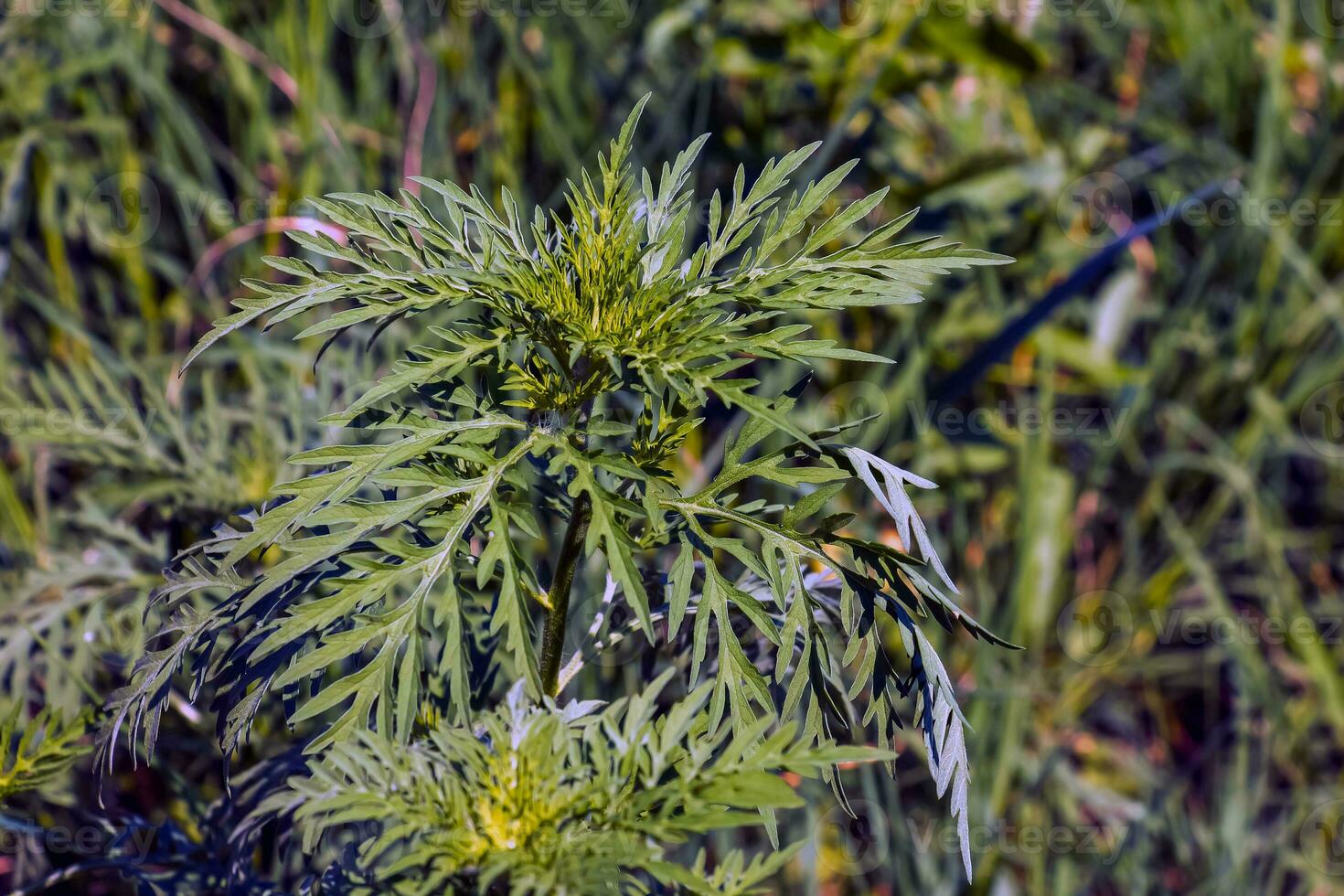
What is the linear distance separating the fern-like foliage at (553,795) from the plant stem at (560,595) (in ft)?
0.26

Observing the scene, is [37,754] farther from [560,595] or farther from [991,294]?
[991,294]

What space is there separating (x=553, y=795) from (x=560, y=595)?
0.54 ft

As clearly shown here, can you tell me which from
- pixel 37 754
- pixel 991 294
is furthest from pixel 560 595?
pixel 991 294

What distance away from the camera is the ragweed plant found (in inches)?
30.0

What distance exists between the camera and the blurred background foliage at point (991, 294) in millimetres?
1951

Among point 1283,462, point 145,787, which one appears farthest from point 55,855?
point 1283,462

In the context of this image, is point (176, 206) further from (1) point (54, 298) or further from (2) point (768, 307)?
(2) point (768, 307)

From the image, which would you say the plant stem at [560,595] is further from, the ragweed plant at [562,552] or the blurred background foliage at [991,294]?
the blurred background foliage at [991,294]

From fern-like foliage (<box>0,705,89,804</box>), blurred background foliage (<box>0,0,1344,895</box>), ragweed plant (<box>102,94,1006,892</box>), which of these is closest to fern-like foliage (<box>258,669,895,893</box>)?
ragweed plant (<box>102,94,1006,892</box>)

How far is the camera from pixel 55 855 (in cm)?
157

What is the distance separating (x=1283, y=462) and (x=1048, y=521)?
58 centimetres

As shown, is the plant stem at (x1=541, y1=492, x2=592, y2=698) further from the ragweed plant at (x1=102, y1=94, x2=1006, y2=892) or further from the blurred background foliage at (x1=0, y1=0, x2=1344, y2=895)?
the blurred background foliage at (x1=0, y1=0, x2=1344, y2=895)

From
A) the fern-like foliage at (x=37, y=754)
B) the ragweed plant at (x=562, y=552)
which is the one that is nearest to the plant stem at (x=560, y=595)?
the ragweed plant at (x=562, y=552)

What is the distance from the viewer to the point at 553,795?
787mm
